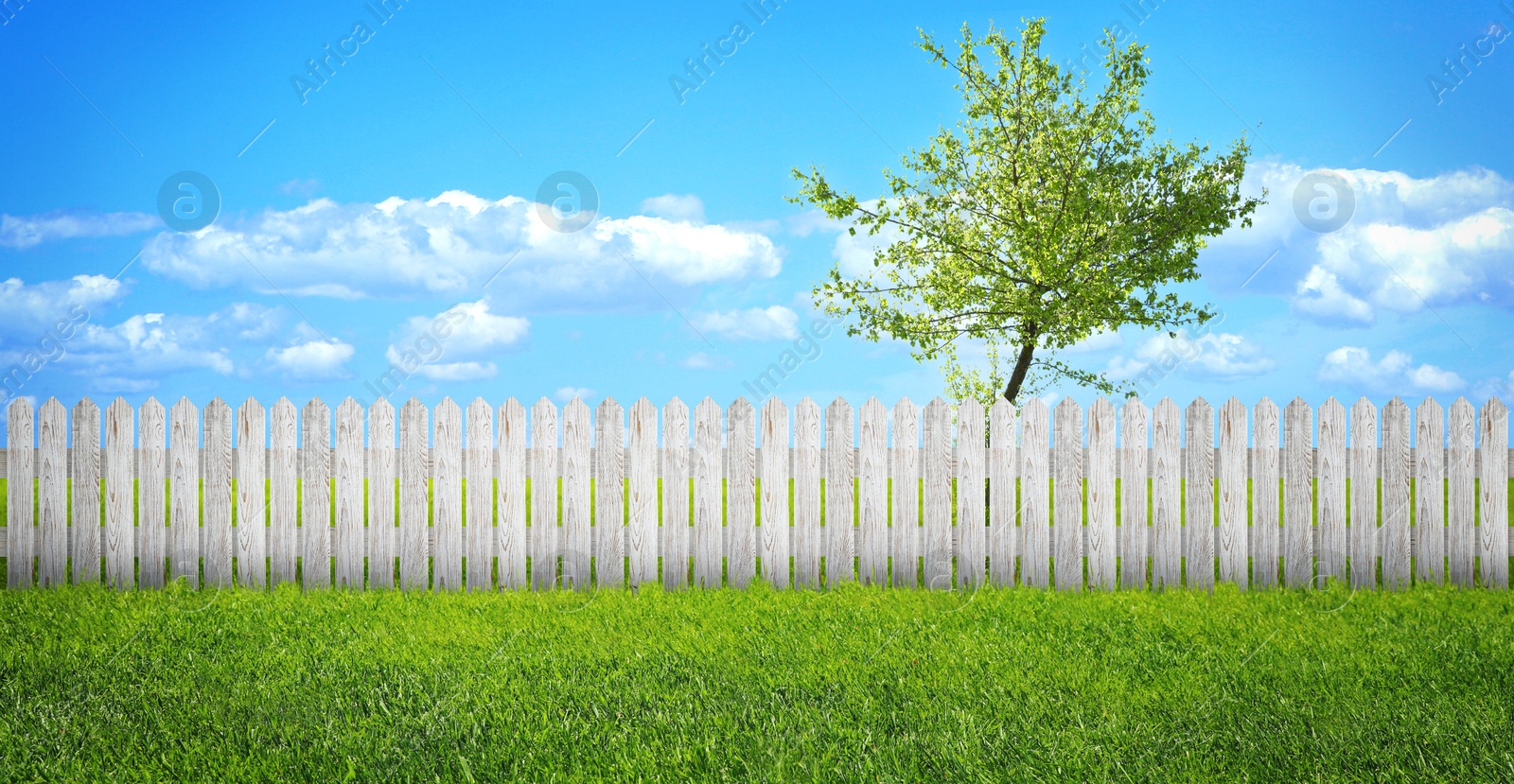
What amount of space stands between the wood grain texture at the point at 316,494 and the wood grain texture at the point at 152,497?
1.29 m

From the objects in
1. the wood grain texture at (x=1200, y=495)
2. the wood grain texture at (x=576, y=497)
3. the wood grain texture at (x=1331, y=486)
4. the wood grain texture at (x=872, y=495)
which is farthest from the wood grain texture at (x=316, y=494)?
the wood grain texture at (x=1331, y=486)

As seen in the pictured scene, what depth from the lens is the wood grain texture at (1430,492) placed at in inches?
327

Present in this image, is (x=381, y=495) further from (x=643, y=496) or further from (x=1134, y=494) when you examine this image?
(x=1134, y=494)

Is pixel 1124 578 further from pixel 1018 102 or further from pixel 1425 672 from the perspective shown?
pixel 1018 102

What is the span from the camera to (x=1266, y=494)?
816 cm

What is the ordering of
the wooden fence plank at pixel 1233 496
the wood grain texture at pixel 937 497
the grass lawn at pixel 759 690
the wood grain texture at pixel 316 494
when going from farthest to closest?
the wooden fence plank at pixel 1233 496 → the wood grain texture at pixel 316 494 → the wood grain texture at pixel 937 497 → the grass lawn at pixel 759 690

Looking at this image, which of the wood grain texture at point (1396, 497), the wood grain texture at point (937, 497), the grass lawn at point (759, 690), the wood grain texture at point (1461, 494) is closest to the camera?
the grass lawn at point (759, 690)

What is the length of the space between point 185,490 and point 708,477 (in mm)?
4525

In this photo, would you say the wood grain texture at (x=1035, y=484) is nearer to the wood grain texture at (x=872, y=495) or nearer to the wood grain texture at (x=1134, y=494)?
the wood grain texture at (x=1134, y=494)

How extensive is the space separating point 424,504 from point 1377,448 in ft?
26.8

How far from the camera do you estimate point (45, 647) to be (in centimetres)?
579

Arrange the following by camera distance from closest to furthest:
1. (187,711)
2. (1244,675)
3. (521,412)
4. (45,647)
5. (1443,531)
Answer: (187,711)
(1244,675)
(45,647)
(521,412)
(1443,531)

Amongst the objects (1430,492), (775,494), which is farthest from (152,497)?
(1430,492)

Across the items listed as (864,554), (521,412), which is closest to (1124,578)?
(864,554)
